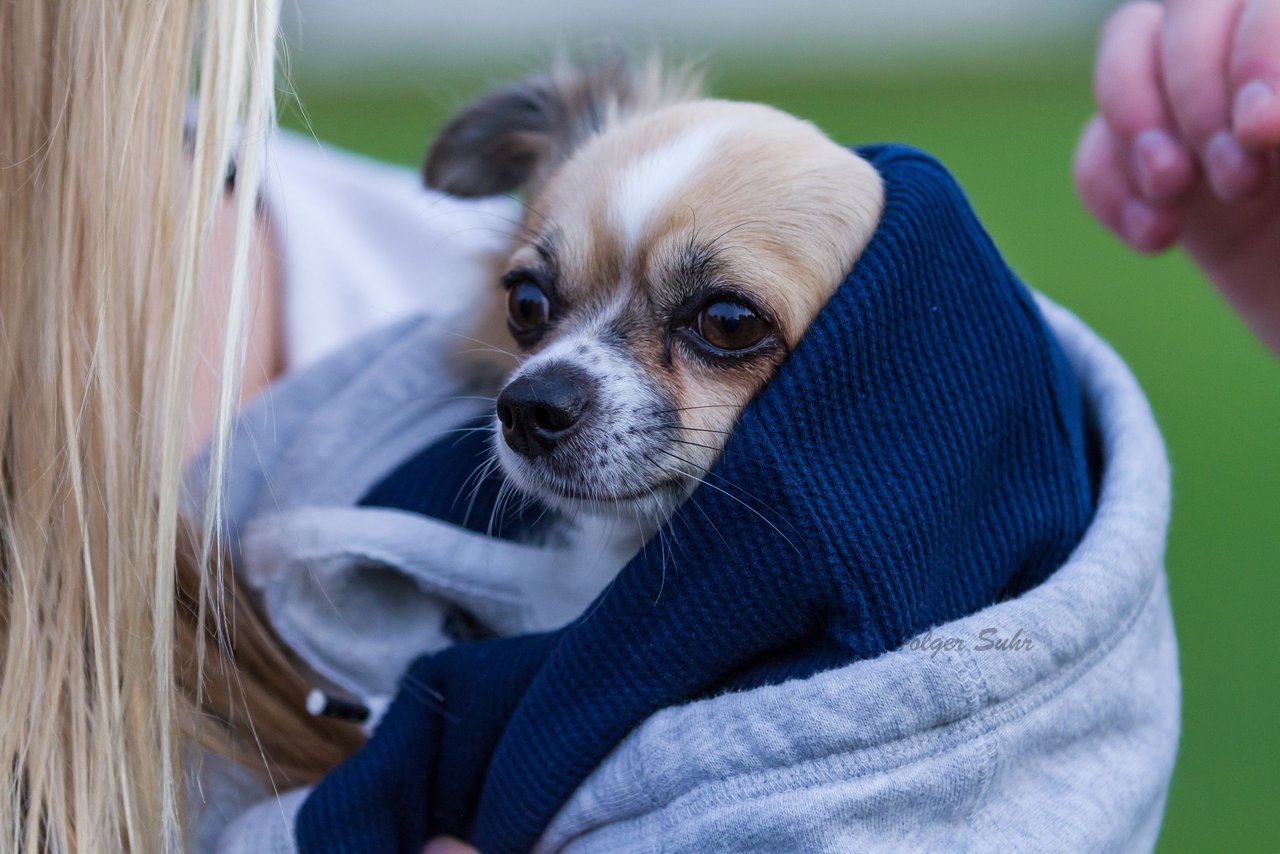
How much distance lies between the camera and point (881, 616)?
83 cm

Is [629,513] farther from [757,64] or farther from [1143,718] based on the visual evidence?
[757,64]

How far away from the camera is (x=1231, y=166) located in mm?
1110

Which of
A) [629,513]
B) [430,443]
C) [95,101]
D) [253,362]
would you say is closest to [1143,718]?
[629,513]

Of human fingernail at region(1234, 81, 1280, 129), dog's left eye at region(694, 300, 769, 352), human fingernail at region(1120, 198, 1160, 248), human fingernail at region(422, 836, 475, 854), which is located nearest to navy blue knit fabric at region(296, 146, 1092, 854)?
human fingernail at region(422, 836, 475, 854)

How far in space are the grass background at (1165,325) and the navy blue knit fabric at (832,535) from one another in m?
0.48

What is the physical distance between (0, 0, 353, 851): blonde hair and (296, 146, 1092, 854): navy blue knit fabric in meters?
0.19

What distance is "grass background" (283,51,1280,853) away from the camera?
2473 mm

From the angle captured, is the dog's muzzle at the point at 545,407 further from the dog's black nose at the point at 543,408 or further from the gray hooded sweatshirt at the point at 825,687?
the gray hooded sweatshirt at the point at 825,687

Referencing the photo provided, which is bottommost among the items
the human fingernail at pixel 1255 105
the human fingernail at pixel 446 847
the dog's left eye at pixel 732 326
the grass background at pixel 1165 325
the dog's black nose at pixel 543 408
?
the grass background at pixel 1165 325

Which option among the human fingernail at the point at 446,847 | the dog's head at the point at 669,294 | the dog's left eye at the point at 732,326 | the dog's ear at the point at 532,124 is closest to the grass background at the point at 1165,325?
the dog's ear at the point at 532,124

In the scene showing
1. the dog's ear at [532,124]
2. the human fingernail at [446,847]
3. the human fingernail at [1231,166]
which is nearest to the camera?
the human fingernail at [446,847]

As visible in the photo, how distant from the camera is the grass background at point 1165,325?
2473 mm

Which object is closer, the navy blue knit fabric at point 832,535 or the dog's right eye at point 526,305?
the navy blue knit fabric at point 832,535

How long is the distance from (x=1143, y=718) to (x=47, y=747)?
37.5 inches
